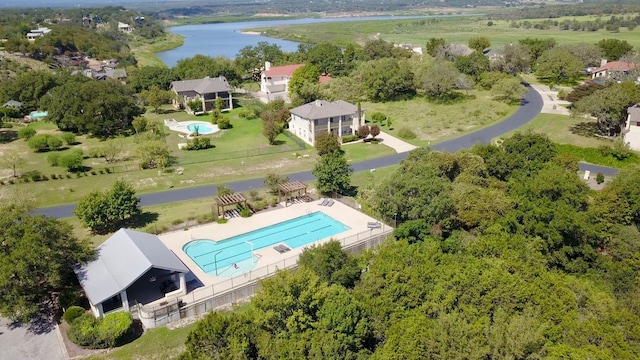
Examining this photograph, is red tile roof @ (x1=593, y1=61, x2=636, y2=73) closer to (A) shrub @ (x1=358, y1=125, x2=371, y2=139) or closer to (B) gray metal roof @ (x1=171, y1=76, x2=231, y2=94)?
(A) shrub @ (x1=358, y1=125, x2=371, y2=139)

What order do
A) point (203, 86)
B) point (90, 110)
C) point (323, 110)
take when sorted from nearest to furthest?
1. point (323, 110)
2. point (90, 110)
3. point (203, 86)

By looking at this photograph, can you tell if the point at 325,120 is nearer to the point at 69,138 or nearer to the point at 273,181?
the point at 273,181

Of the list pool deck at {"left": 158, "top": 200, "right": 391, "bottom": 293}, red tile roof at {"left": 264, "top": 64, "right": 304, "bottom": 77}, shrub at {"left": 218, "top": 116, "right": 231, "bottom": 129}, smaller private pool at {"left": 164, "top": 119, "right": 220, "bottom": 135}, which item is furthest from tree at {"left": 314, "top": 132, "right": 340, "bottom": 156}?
red tile roof at {"left": 264, "top": 64, "right": 304, "bottom": 77}

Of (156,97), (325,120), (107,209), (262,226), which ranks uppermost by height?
(156,97)

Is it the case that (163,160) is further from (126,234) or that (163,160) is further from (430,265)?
(430,265)

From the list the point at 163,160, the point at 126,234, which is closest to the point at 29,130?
the point at 163,160

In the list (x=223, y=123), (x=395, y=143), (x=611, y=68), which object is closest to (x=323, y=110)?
(x=395, y=143)
